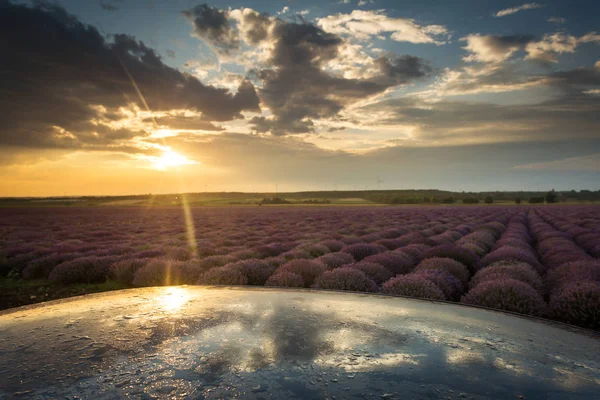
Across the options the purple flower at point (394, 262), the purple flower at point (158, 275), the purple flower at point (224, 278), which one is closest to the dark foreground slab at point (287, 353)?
the purple flower at point (224, 278)

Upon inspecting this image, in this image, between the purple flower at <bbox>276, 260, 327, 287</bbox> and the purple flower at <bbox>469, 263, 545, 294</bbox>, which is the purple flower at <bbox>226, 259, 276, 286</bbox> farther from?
the purple flower at <bbox>469, 263, 545, 294</bbox>

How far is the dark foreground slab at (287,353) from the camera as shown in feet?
7.41

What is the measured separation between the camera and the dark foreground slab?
2260 mm

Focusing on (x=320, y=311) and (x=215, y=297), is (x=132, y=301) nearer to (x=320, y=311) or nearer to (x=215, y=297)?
Answer: (x=215, y=297)

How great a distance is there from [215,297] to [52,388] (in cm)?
272

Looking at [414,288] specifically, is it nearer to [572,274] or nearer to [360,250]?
[572,274]

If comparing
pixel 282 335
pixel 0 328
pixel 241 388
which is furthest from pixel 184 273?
pixel 241 388

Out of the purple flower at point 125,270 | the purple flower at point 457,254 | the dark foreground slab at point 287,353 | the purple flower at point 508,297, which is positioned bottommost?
the purple flower at point 125,270

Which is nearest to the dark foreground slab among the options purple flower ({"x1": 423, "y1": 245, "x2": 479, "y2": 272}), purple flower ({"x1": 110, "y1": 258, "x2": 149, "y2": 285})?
purple flower ({"x1": 110, "y1": 258, "x2": 149, "y2": 285})

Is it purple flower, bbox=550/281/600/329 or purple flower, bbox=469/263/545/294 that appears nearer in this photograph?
purple flower, bbox=550/281/600/329

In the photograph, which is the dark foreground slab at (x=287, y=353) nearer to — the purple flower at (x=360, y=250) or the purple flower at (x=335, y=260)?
the purple flower at (x=335, y=260)

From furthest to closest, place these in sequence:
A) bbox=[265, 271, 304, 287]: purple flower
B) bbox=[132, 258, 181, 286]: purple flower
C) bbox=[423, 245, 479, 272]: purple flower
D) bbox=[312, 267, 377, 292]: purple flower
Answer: bbox=[423, 245, 479, 272]: purple flower, bbox=[132, 258, 181, 286]: purple flower, bbox=[265, 271, 304, 287]: purple flower, bbox=[312, 267, 377, 292]: purple flower

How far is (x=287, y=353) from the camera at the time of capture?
2809 millimetres

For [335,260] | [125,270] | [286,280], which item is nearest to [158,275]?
[125,270]
